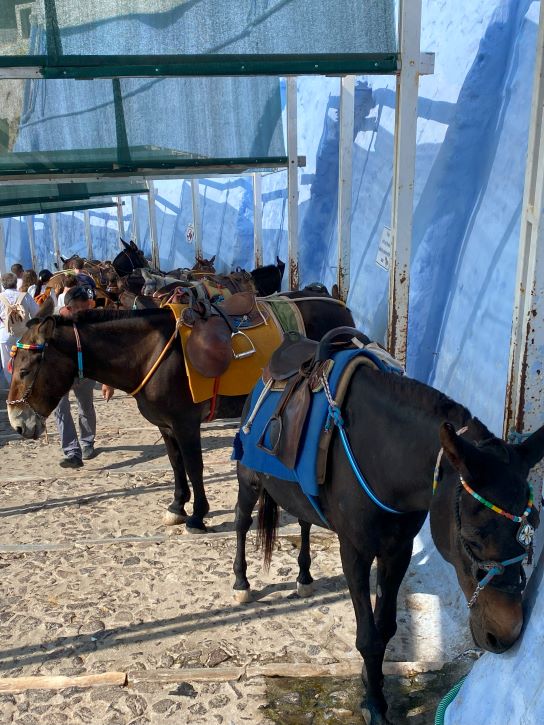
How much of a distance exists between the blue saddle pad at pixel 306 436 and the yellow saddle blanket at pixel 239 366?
1.33 metres

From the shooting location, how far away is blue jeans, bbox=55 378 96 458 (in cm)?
649

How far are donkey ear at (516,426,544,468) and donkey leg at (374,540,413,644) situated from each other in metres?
0.96

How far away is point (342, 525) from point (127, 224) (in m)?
33.1

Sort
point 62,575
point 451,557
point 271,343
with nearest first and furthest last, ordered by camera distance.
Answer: point 451,557 < point 62,575 < point 271,343

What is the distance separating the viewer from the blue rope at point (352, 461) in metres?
2.55

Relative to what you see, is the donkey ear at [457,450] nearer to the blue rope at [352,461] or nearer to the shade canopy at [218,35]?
the blue rope at [352,461]

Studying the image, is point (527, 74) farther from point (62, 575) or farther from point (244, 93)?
point (62, 575)

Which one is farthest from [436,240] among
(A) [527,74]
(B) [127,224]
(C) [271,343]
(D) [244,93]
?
(B) [127,224]

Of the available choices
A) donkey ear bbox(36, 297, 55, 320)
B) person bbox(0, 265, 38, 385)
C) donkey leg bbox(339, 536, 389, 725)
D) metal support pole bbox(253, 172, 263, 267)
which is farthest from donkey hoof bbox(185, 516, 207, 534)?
metal support pole bbox(253, 172, 263, 267)

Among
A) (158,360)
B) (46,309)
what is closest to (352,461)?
(158,360)

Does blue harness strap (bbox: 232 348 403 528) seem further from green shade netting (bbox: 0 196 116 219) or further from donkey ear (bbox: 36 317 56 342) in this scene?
green shade netting (bbox: 0 196 116 219)

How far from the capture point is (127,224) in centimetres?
3378

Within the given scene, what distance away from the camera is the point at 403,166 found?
4.39 meters

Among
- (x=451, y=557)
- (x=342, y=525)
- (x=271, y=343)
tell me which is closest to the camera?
(x=451, y=557)
